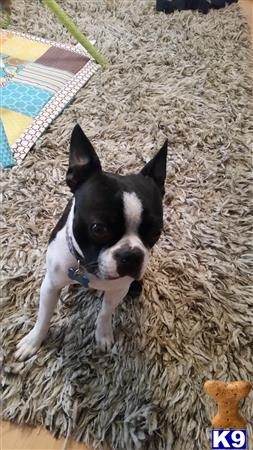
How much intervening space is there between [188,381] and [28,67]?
152cm

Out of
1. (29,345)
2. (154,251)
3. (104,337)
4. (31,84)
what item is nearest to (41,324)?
(29,345)

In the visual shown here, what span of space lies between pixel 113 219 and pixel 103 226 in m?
0.03

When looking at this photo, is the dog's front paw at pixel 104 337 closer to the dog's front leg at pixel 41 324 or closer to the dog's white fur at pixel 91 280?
the dog's white fur at pixel 91 280

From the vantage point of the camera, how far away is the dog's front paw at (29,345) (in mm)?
1146

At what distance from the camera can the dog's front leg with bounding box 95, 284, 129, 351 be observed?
1.09m

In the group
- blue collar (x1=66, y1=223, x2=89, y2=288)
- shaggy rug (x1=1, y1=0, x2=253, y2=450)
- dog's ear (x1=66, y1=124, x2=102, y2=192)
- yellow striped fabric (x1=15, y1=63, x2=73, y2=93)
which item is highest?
dog's ear (x1=66, y1=124, x2=102, y2=192)

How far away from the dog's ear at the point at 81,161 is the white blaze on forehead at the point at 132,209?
13cm

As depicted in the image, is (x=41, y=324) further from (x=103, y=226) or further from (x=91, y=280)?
(x=103, y=226)

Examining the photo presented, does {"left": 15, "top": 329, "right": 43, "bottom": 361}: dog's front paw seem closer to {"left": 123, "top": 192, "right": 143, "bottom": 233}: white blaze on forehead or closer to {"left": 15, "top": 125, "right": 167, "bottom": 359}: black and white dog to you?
{"left": 15, "top": 125, "right": 167, "bottom": 359}: black and white dog

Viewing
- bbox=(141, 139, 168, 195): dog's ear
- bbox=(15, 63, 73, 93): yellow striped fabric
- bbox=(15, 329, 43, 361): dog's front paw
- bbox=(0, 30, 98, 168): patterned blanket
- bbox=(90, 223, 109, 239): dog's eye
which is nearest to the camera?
bbox=(90, 223, 109, 239): dog's eye

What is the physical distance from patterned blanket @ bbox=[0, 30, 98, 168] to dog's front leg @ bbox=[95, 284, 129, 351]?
2.49 ft

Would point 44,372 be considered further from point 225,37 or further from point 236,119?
point 225,37

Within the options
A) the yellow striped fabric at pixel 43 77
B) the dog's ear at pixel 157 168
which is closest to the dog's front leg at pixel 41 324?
the dog's ear at pixel 157 168

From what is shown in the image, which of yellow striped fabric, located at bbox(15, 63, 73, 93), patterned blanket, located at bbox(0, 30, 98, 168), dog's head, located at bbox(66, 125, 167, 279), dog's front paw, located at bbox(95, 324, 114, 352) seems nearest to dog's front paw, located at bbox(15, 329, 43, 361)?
dog's front paw, located at bbox(95, 324, 114, 352)
